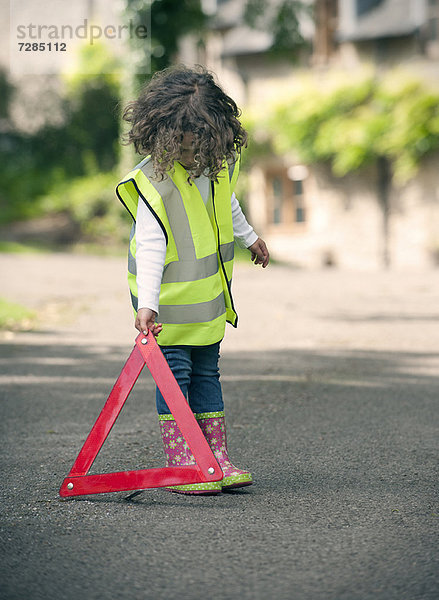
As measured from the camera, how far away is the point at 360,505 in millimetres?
3234

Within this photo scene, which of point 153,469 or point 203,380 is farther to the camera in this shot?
point 203,380

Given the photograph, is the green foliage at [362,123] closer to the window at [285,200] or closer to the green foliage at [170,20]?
the window at [285,200]

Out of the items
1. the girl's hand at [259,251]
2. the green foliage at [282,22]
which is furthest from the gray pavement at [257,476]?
the green foliage at [282,22]

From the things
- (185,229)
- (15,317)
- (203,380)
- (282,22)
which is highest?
(282,22)

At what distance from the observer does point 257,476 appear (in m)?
3.66

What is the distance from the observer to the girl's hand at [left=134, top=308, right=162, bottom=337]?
3.28 m

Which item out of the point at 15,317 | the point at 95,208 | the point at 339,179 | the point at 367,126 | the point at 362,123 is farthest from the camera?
the point at 95,208

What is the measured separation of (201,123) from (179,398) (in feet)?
3.48

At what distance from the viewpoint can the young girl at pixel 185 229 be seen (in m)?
3.35

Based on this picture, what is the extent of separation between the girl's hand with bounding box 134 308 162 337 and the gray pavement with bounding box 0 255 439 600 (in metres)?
0.66

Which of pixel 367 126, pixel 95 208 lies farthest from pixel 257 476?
pixel 95 208

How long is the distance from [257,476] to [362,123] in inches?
517

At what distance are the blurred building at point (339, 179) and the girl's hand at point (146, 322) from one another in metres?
13.0

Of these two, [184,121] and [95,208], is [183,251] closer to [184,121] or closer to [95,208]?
[184,121]
